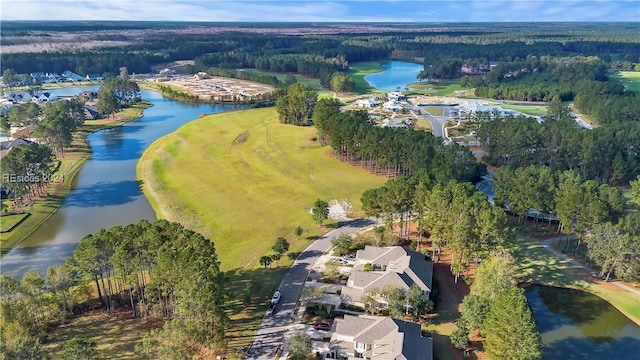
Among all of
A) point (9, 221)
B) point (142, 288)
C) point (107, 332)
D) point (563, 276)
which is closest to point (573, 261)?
point (563, 276)

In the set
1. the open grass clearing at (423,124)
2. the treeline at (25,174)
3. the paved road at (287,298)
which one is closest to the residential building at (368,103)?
the open grass clearing at (423,124)

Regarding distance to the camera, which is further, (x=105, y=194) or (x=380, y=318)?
(x=105, y=194)

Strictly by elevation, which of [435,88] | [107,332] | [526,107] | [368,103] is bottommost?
[107,332]

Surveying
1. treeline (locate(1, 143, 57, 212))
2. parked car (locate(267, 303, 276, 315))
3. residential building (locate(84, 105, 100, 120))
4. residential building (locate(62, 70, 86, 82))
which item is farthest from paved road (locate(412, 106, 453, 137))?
residential building (locate(62, 70, 86, 82))

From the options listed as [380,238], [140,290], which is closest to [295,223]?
[380,238]

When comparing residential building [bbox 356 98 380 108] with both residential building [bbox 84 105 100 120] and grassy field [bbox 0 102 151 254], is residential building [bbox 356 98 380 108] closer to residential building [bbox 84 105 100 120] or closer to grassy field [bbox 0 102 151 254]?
grassy field [bbox 0 102 151 254]

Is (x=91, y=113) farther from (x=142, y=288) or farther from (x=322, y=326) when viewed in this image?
(x=322, y=326)
